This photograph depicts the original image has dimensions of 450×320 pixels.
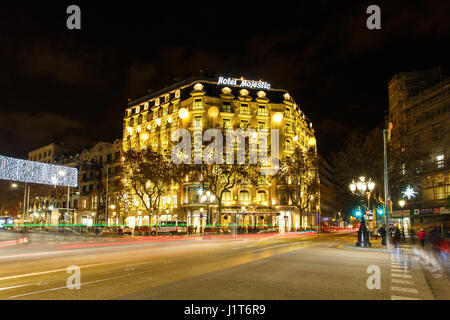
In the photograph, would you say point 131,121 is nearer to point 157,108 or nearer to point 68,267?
point 157,108

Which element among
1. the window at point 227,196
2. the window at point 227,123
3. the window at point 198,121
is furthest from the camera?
the window at point 227,123

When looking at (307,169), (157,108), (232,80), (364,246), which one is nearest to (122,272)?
(364,246)

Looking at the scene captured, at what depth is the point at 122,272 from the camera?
11.9m

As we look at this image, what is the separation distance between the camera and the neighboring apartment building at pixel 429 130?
164 ft

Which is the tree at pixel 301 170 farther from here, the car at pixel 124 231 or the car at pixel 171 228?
the car at pixel 124 231

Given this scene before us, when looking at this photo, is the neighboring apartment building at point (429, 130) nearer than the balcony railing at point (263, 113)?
Yes

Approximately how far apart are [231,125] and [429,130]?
3157cm

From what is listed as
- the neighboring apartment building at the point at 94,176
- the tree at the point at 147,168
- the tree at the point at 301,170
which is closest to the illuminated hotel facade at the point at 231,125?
the tree at the point at 301,170

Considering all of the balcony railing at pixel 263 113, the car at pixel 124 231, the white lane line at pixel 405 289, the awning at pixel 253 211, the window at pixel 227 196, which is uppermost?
the balcony railing at pixel 263 113

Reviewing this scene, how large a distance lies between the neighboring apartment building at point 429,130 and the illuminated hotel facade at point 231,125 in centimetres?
1759

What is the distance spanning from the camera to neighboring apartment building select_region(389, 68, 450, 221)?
49.9 m

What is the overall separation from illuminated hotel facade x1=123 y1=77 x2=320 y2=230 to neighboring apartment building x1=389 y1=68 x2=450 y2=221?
17.6 m

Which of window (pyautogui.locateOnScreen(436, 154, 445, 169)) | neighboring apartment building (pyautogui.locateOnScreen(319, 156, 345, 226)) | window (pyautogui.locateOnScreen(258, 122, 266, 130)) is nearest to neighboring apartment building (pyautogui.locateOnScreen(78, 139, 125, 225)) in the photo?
window (pyautogui.locateOnScreen(258, 122, 266, 130))
